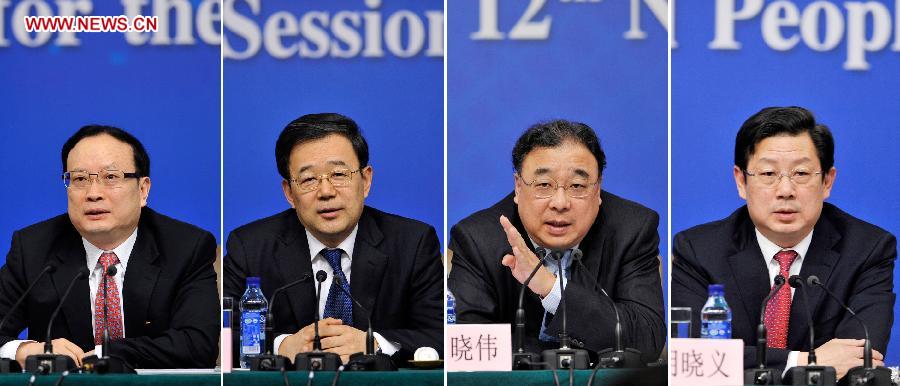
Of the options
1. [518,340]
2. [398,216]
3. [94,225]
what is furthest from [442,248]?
[94,225]

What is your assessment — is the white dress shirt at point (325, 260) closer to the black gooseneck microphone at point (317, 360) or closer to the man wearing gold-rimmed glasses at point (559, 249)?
the black gooseneck microphone at point (317, 360)

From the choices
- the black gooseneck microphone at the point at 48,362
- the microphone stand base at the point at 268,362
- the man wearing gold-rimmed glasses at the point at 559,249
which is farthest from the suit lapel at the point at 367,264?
the black gooseneck microphone at the point at 48,362

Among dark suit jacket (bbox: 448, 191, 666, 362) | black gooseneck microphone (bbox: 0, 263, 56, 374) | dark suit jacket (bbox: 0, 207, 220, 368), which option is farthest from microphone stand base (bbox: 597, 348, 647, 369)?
black gooseneck microphone (bbox: 0, 263, 56, 374)

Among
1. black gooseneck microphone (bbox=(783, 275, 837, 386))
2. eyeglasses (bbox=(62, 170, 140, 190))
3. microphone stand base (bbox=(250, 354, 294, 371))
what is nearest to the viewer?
black gooseneck microphone (bbox=(783, 275, 837, 386))

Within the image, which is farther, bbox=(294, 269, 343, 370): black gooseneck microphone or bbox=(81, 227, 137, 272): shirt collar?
bbox=(81, 227, 137, 272): shirt collar

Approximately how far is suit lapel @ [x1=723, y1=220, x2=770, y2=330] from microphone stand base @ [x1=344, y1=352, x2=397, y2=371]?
1590mm

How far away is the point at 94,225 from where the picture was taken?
23.7 feet

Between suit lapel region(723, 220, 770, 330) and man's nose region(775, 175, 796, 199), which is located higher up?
man's nose region(775, 175, 796, 199)

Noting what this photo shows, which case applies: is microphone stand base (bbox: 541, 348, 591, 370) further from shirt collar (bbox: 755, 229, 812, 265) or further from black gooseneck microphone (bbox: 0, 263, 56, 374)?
black gooseneck microphone (bbox: 0, 263, 56, 374)

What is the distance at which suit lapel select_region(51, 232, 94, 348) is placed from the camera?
278 inches

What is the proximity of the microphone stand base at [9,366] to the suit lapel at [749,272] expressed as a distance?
325 cm

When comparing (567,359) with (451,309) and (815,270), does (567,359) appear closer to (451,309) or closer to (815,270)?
(451,309)

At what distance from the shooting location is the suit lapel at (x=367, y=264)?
7.05m

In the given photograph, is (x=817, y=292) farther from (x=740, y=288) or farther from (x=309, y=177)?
(x=309, y=177)
